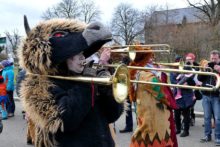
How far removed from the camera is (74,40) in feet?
8.46

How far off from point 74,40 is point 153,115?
6.34ft

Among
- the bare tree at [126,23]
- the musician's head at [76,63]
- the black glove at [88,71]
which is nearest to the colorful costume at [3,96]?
the black glove at [88,71]

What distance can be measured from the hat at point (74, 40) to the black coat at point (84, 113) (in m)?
0.19

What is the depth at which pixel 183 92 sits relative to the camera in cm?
795

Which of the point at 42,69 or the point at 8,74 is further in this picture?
the point at 8,74

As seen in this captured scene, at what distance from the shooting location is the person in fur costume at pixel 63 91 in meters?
→ 2.45

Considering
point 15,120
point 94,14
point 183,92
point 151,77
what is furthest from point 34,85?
point 94,14

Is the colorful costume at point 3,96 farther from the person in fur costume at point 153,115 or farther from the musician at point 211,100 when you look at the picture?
the person in fur costume at point 153,115

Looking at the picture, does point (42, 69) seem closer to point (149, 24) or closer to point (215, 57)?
point (215, 57)


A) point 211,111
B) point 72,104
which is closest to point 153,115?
point 72,104

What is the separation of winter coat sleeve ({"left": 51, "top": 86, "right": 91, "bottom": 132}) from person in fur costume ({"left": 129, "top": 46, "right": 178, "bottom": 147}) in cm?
185

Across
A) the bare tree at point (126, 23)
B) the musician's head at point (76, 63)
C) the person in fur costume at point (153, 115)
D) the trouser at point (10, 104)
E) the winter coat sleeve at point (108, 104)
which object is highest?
the bare tree at point (126, 23)

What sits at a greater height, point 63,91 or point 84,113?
point 63,91

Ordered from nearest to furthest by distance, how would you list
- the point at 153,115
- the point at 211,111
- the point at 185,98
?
the point at 153,115 → the point at 211,111 → the point at 185,98
